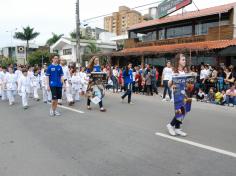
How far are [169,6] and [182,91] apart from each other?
19499mm

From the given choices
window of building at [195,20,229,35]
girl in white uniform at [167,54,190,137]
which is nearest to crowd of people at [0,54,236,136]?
girl in white uniform at [167,54,190,137]

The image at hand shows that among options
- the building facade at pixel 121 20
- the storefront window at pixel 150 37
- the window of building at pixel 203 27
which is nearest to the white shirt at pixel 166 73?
the window of building at pixel 203 27

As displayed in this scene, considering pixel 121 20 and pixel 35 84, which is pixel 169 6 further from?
pixel 121 20

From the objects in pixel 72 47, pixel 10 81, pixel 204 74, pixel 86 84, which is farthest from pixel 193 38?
pixel 72 47

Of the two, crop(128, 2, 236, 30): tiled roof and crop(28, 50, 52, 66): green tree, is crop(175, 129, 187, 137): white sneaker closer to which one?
crop(128, 2, 236, 30): tiled roof

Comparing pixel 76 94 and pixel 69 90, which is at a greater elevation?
pixel 69 90

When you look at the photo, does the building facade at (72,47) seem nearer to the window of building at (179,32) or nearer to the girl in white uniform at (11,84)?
the window of building at (179,32)

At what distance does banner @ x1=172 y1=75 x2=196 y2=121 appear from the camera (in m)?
6.39

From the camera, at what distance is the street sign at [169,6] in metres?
22.7

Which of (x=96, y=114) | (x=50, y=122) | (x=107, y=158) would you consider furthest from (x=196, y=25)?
(x=107, y=158)

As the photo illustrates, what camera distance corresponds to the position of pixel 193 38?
21984 millimetres

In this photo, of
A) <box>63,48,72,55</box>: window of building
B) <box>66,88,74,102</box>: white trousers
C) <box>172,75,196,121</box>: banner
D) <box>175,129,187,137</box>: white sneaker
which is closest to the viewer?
<box>172,75,196,121</box>: banner

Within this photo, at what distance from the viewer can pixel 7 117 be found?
9328 millimetres

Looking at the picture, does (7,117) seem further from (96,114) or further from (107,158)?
(107,158)
